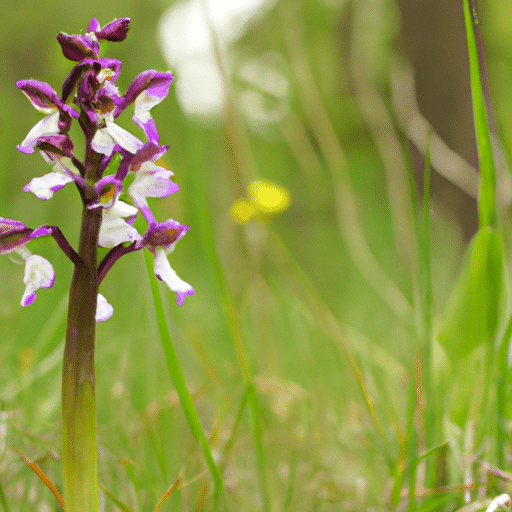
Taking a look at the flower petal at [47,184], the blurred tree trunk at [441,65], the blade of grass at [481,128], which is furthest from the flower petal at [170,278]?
the blurred tree trunk at [441,65]

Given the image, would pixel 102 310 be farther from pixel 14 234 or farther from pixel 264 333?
pixel 264 333

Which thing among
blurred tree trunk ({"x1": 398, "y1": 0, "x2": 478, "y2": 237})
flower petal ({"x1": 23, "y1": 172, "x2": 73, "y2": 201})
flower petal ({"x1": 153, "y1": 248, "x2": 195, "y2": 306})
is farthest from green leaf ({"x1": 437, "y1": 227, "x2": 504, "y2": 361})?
blurred tree trunk ({"x1": 398, "y1": 0, "x2": 478, "y2": 237})

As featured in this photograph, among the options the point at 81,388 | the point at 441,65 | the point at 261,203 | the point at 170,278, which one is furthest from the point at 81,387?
the point at 441,65

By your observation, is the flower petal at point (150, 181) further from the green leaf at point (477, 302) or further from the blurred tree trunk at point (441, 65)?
the blurred tree trunk at point (441, 65)

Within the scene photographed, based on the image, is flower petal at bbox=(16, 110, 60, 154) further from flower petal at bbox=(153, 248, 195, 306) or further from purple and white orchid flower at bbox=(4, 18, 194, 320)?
flower petal at bbox=(153, 248, 195, 306)

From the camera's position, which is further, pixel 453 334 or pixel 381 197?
pixel 381 197

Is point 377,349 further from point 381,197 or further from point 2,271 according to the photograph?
point 381,197

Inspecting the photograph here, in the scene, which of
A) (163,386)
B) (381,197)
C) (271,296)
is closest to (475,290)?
(163,386)
